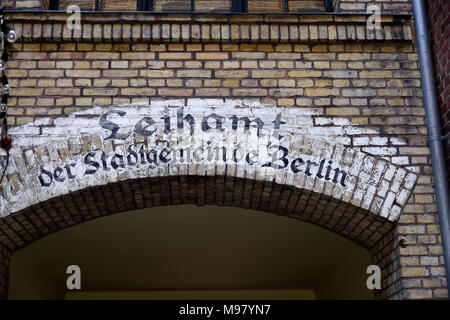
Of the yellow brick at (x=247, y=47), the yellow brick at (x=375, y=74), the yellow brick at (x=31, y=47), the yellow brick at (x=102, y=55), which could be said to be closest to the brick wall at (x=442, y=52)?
the yellow brick at (x=375, y=74)

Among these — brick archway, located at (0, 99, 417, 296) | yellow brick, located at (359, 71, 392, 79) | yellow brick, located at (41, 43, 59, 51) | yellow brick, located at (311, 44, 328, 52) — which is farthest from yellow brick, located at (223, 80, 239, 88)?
yellow brick, located at (41, 43, 59, 51)

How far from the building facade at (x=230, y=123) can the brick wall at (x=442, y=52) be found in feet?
0.18

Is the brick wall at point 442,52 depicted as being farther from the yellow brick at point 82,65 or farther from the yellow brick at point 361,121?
the yellow brick at point 82,65

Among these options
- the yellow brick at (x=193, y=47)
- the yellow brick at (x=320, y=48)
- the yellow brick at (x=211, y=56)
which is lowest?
the yellow brick at (x=211, y=56)

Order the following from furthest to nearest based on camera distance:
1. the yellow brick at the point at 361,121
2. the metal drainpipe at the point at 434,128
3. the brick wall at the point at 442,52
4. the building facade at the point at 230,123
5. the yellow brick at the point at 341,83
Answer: the yellow brick at the point at 341,83 < the yellow brick at the point at 361,121 < the brick wall at the point at 442,52 < the building facade at the point at 230,123 < the metal drainpipe at the point at 434,128

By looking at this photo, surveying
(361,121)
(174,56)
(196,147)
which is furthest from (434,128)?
(174,56)

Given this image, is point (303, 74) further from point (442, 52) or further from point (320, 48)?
point (442, 52)

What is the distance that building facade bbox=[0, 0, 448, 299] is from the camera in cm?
446

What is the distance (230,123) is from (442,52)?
1.73m

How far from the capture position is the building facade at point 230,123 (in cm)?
446

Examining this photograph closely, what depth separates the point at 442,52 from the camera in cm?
467

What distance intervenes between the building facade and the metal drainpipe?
3.4 inches

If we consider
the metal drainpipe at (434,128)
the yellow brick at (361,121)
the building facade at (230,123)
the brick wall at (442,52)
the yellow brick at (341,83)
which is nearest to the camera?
the metal drainpipe at (434,128)
